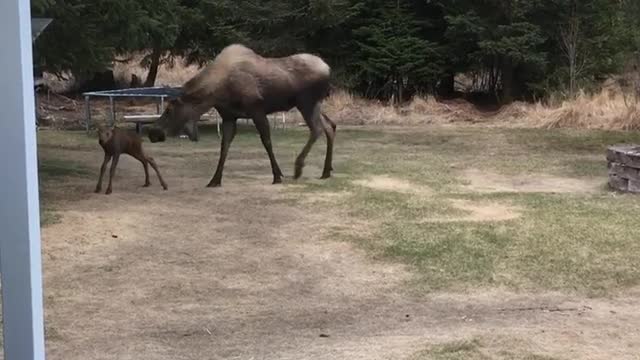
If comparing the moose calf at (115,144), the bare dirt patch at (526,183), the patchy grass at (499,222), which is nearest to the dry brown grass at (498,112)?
the patchy grass at (499,222)

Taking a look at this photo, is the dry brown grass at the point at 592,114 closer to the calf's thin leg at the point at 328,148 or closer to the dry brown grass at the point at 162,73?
the calf's thin leg at the point at 328,148

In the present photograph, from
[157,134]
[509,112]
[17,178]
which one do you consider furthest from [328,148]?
[509,112]

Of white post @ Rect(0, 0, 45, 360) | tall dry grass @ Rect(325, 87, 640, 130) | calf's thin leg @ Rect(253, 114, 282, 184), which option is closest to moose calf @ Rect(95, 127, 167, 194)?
calf's thin leg @ Rect(253, 114, 282, 184)

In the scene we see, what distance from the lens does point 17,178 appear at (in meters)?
1.97

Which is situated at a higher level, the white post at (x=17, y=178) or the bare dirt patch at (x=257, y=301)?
the white post at (x=17, y=178)

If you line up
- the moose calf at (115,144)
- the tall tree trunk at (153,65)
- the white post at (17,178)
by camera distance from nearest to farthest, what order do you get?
the white post at (17,178) < the moose calf at (115,144) < the tall tree trunk at (153,65)

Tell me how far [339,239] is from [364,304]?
1.78 m

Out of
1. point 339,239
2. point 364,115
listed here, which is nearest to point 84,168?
point 339,239

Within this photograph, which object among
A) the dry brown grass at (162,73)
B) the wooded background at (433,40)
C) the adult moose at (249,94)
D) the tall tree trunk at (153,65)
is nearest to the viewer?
the adult moose at (249,94)

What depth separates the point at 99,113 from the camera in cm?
1956

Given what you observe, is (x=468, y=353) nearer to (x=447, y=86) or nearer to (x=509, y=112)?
(x=509, y=112)

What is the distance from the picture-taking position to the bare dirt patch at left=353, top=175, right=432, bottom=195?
9.18 meters

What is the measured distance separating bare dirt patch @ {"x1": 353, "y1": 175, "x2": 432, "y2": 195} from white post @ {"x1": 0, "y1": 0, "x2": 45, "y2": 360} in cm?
720

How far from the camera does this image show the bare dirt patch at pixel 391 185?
918 cm
